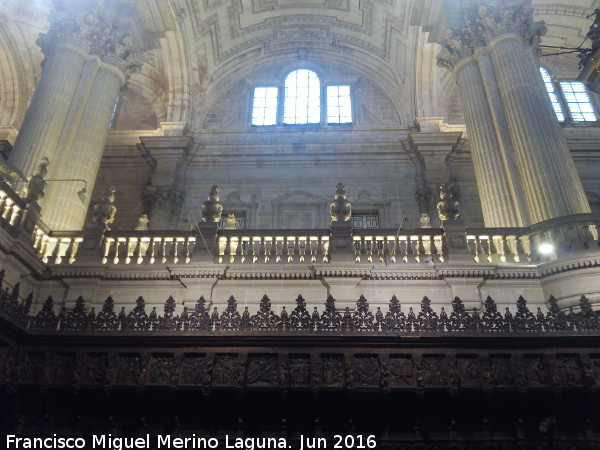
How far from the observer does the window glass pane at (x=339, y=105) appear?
17938 millimetres

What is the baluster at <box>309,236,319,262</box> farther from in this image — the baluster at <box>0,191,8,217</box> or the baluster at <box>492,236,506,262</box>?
the baluster at <box>0,191,8,217</box>

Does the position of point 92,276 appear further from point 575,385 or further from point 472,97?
point 472,97

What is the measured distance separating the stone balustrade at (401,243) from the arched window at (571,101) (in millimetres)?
12215

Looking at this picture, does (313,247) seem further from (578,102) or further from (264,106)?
(578,102)

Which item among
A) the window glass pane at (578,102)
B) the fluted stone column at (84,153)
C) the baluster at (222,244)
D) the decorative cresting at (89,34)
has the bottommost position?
the baluster at (222,244)

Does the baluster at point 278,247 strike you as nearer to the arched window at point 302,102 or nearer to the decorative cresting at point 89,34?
the decorative cresting at point 89,34

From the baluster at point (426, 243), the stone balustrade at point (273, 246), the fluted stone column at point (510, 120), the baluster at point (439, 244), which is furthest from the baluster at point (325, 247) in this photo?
the fluted stone column at point (510, 120)

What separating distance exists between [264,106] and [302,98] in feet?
5.08

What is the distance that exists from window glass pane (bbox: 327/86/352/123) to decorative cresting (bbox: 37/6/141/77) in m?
8.24

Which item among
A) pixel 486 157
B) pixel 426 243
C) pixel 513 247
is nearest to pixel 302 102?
pixel 486 157

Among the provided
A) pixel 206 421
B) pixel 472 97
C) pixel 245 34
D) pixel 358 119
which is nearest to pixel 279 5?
pixel 245 34

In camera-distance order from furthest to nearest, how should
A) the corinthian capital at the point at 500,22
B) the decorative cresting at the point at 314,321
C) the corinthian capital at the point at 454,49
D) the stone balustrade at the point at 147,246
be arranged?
1. the corinthian capital at the point at 454,49
2. the corinthian capital at the point at 500,22
3. the stone balustrade at the point at 147,246
4. the decorative cresting at the point at 314,321

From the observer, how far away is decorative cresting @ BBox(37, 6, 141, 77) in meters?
11.4

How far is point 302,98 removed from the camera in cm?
1847
